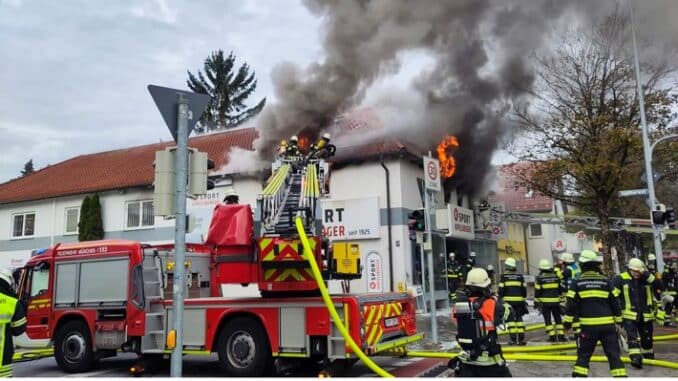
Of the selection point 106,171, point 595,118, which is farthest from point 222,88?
point 595,118

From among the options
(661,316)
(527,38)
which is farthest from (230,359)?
(661,316)

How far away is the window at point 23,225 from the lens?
81.8ft

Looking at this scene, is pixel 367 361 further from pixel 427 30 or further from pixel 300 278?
pixel 427 30

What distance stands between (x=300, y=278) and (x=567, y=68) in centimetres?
1168

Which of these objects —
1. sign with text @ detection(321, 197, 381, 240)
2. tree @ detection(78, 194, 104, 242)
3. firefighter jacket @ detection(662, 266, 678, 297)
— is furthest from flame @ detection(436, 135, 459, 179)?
tree @ detection(78, 194, 104, 242)

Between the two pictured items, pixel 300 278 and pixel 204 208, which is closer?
pixel 300 278

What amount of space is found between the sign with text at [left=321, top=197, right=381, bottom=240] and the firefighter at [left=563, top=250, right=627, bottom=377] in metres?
11.4

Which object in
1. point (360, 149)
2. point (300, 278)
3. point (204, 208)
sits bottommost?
point (300, 278)

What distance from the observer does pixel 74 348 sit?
9.56m

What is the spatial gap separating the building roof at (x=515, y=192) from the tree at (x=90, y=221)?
1579 cm

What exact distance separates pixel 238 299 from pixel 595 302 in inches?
196

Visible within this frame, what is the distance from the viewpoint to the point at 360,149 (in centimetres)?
1833

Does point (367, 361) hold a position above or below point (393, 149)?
below

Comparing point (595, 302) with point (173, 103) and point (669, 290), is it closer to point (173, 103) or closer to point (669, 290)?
point (173, 103)
